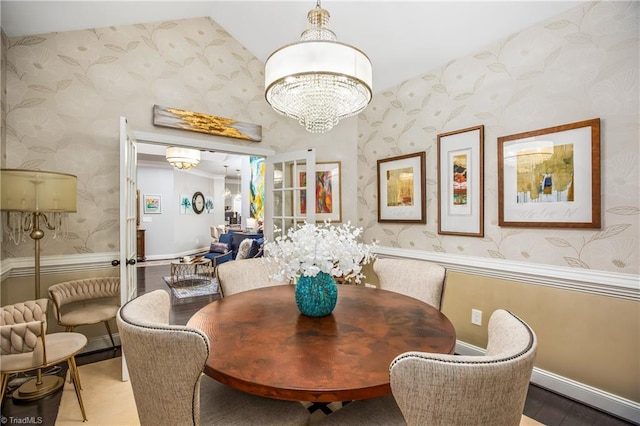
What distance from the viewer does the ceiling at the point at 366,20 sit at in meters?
2.29

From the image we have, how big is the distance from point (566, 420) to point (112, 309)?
3.28 meters

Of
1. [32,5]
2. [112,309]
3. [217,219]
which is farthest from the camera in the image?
[217,219]

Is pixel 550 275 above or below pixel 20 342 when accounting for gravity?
above

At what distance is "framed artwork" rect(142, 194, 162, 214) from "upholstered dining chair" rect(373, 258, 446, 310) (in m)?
7.61

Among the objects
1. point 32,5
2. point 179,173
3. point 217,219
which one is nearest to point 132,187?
point 32,5

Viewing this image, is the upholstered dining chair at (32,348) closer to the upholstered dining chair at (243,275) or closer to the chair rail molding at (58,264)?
the chair rail molding at (58,264)

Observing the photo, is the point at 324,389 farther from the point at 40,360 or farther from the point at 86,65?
the point at 86,65

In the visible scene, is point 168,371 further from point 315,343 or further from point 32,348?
point 32,348

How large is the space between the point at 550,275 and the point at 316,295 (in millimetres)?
1783

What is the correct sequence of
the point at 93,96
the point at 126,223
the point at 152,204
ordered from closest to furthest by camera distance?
the point at 126,223 < the point at 93,96 < the point at 152,204

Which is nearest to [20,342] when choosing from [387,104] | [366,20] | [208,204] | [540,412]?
[540,412]

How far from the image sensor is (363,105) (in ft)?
6.91

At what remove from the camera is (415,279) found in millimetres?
2074

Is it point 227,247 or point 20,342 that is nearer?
point 20,342
